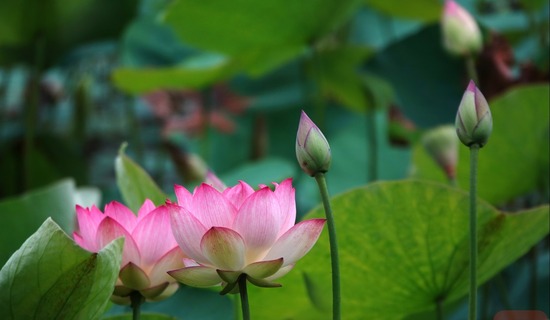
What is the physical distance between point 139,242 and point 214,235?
0.05 metres

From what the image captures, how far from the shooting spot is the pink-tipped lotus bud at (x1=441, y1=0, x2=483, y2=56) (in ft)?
2.14

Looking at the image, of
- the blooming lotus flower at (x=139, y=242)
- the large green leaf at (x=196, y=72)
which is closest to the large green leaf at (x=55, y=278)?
the blooming lotus flower at (x=139, y=242)

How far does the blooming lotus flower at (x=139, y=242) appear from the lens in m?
0.34

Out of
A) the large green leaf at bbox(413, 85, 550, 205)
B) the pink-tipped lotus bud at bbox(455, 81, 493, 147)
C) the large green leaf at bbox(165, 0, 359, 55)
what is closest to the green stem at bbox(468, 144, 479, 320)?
the pink-tipped lotus bud at bbox(455, 81, 493, 147)

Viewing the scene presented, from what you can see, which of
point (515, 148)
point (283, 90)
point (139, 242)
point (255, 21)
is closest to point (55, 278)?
point (139, 242)

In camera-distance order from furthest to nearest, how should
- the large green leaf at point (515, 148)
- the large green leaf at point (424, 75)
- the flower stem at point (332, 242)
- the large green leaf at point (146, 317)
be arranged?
1. the large green leaf at point (424, 75)
2. the large green leaf at point (515, 148)
3. the large green leaf at point (146, 317)
4. the flower stem at point (332, 242)

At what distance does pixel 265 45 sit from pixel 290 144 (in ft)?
1.35

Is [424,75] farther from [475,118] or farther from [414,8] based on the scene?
[475,118]

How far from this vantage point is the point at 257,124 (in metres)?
1.21

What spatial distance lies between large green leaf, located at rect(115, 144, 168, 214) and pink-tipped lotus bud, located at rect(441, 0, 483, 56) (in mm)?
288

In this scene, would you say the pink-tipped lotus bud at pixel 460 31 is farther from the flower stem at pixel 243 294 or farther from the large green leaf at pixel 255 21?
the flower stem at pixel 243 294

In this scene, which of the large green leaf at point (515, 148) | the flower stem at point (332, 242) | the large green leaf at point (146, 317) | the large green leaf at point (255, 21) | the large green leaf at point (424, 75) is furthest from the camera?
the large green leaf at point (424, 75)

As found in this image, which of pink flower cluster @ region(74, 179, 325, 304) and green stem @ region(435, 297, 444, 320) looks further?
green stem @ region(435, 297, 444, 320)

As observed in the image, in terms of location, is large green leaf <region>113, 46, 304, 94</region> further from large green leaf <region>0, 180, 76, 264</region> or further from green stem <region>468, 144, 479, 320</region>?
green stem <region>468, 144, 479, 320</region>
